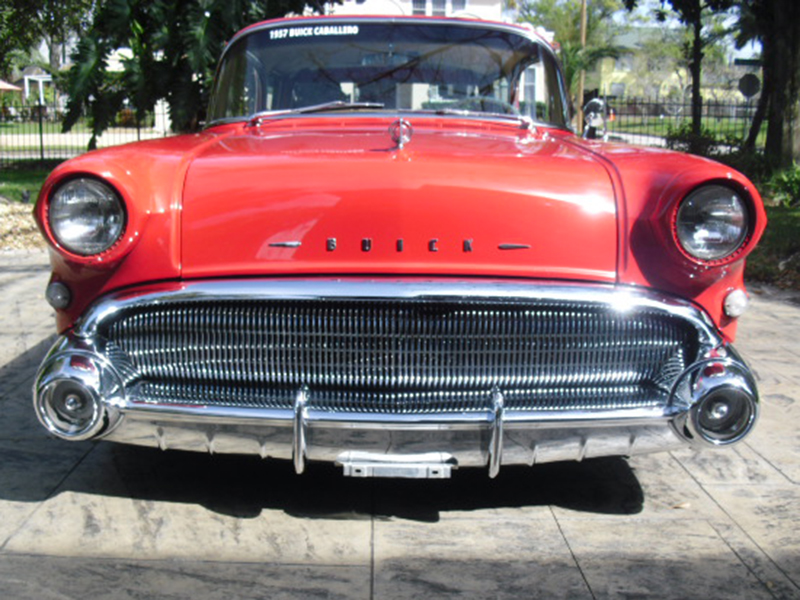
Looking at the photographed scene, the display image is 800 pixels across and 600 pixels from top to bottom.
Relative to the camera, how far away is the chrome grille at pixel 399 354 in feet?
7.99

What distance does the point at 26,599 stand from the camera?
7.43 ft

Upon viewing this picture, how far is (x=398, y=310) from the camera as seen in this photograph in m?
2.43

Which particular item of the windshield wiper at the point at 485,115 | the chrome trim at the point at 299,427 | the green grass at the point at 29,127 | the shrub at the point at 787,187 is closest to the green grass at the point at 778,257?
the shrub at the point at 787,187

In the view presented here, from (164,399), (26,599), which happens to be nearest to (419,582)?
(164,399)

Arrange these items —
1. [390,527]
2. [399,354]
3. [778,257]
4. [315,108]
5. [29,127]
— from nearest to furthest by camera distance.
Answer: [399,354]
[390,527]
[315,108]
[778,257]
[29,127]

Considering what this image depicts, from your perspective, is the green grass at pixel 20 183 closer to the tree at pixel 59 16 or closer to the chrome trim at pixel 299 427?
the tree at pixel 59 16

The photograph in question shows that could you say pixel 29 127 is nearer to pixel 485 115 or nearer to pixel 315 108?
pixel 315 108

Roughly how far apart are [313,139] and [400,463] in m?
1.13

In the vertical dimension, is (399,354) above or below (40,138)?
below

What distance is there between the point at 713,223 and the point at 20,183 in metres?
11.0

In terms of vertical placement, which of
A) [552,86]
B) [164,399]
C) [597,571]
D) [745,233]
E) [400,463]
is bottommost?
[597,571]

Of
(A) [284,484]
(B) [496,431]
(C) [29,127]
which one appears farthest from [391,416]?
(C) [29,127]

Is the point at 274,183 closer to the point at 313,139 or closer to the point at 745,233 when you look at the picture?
the point at 313,139

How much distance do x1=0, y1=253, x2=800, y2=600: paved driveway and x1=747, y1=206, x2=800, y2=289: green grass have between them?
11.8 feet
